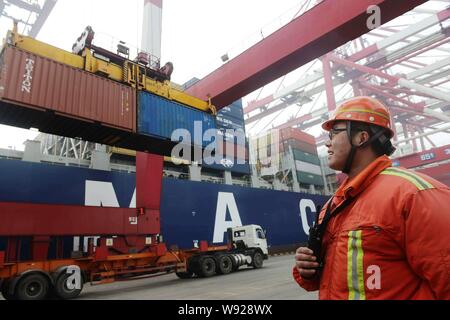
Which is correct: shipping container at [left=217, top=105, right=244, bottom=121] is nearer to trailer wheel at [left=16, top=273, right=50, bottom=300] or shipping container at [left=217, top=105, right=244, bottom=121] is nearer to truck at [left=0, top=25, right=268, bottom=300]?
truck at [left=0, top=25, right=268, bottom=300]

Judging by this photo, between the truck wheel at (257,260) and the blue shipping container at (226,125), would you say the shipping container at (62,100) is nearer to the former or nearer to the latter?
the truck wheel at (257,260)

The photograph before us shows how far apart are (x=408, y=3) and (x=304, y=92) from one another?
33.7m

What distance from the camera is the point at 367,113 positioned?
179 centimetres

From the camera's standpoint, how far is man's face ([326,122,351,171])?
5.92ft

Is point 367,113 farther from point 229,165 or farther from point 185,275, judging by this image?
point 229,165

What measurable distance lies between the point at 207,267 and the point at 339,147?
11.7m

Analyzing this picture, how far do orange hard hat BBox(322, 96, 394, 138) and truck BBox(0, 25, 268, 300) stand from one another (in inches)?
362

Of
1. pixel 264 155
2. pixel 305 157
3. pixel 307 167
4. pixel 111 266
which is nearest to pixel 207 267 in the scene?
pixel 111 266

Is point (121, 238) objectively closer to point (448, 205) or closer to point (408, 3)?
point (448, 205)

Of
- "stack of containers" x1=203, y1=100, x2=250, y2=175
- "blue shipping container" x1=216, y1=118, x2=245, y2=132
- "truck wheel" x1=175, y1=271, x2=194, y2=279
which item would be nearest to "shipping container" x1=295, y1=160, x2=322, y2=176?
"stack of containers" x1=203, y1=100, x2=250, y2=175

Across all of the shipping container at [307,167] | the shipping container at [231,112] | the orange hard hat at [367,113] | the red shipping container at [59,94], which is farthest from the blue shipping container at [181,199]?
the orange hard hat at [367,113]

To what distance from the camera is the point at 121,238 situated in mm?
11023

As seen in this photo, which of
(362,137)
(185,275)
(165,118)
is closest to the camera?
(362,137)
